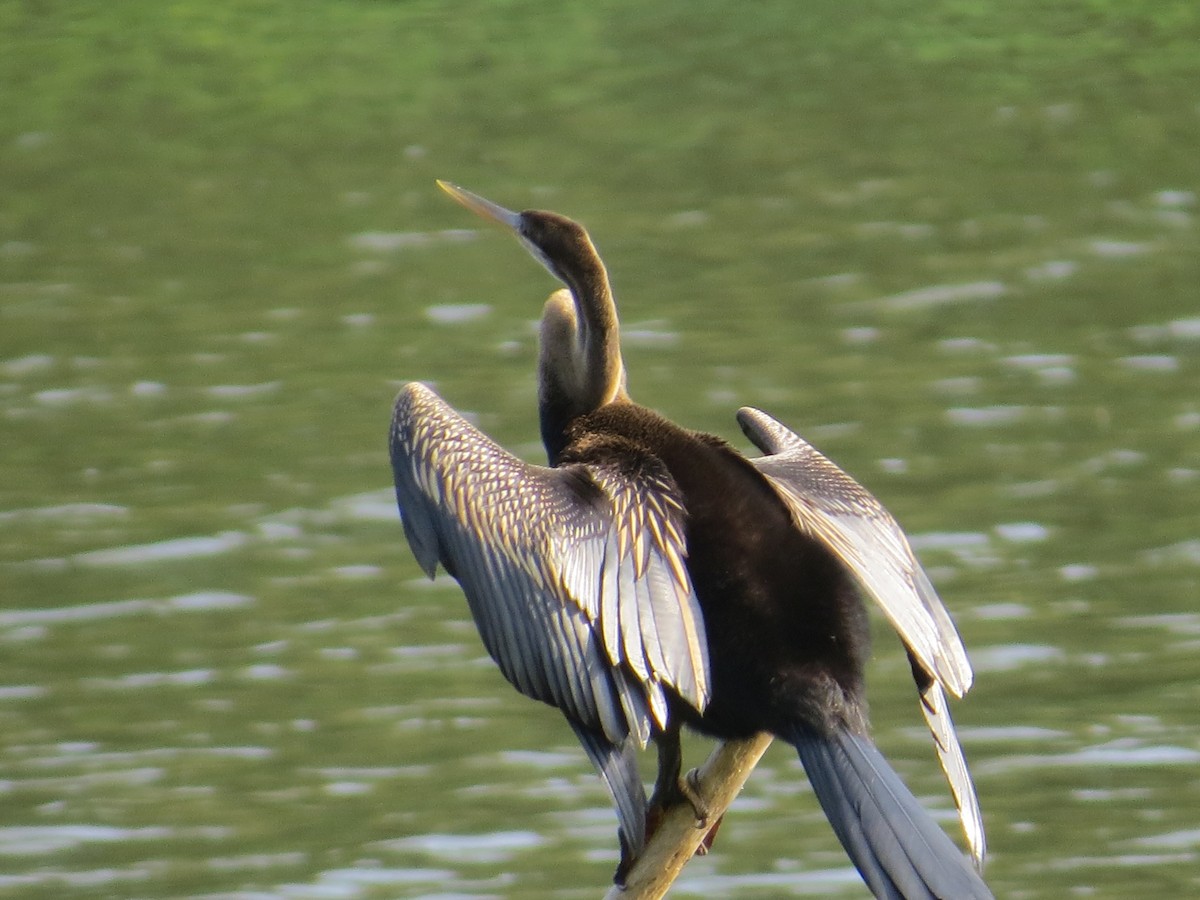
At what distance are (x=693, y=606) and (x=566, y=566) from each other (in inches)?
12.4

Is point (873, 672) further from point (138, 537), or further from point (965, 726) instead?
point (138, 537)

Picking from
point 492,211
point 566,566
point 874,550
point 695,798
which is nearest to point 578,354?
point 492,211

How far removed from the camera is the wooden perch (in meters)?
4.12

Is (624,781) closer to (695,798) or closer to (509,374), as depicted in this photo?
(695,798)

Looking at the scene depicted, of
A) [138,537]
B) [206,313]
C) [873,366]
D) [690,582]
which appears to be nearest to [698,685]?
[690,582]

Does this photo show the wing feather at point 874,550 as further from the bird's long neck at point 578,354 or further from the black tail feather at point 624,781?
the black tail feather at point 624,781

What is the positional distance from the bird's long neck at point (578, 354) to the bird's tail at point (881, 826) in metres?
1.17

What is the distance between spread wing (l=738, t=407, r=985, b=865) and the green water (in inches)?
107

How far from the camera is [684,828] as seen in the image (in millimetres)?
4223

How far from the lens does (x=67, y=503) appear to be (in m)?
10.1

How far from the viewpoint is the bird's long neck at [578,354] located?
489 centimetres

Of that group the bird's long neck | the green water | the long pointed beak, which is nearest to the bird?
the bird's long neck

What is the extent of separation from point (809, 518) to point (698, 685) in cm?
47

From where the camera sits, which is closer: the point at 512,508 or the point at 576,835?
the point at 512,508
